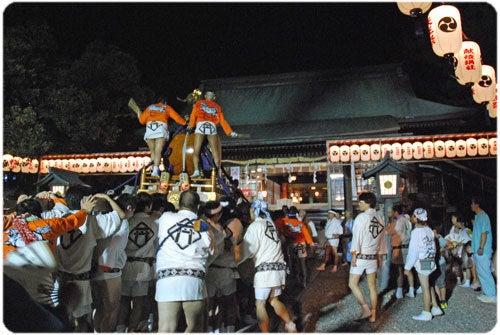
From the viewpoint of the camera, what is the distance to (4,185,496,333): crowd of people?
137 inches

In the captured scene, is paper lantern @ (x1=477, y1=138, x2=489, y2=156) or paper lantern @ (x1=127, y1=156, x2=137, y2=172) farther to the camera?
paper lantern @ (x1=127, y1=156, x2=137, y2=172)

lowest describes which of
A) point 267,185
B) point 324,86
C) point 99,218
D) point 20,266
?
point 20,266

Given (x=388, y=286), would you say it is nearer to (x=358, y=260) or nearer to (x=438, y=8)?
(x=358, y=260)

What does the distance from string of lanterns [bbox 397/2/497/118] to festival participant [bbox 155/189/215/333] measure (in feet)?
27.3

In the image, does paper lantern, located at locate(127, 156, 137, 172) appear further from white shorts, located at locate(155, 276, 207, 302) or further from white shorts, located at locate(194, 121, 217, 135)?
white shorts, located at locate(155, 276, 207, 302)

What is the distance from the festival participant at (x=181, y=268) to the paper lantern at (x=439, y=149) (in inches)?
502

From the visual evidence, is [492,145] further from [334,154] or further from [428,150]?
[334,154]

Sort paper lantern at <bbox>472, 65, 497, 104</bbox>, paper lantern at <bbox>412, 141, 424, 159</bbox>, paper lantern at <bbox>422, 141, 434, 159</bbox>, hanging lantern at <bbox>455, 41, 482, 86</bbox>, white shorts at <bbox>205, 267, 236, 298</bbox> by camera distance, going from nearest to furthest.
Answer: white shorts at <bbox>205, 267, 236, 298</bbox> → hanging lantern at <bbox>455, 41, 482, 86</bbox> → paper lantern at <bbox>472, 65, 497, 104</bbox> → paper lantern at <bbox>422, 141, 434, 159</bbox> → paper lantern at <bbox>412, 141, 424, 159</bbox>

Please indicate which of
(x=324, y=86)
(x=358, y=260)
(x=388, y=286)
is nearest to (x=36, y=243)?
(x=358, y=260)

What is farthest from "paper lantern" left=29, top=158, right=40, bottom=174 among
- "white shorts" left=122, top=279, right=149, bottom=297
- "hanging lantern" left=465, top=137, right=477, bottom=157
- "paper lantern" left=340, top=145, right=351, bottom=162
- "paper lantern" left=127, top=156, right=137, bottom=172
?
"hanging lantern" left=465, top=137, right=477, bottom=157

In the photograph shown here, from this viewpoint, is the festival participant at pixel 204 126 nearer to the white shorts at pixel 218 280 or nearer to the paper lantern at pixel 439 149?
the white shorts at pixel 218 280

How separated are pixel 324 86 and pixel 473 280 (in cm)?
1505

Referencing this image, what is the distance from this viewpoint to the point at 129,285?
510cm

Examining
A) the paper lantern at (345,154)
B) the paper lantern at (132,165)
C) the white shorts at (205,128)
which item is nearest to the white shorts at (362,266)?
the white shorts at (205,128)
